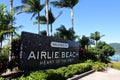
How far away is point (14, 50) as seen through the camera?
23141mm

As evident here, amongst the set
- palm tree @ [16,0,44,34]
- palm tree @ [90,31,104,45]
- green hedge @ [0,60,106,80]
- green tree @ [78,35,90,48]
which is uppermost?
palm tree @ [16,0,44,34]

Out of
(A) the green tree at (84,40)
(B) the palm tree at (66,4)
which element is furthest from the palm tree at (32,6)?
(A) the green tree at (84,40)

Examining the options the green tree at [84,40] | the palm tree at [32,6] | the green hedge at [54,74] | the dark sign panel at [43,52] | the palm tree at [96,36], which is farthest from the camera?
the palm tree at [96,36]

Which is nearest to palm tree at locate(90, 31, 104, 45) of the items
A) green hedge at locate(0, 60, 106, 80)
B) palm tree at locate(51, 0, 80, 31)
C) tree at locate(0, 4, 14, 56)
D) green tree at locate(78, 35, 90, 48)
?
green tree at locate(78, 35, 90, 48)

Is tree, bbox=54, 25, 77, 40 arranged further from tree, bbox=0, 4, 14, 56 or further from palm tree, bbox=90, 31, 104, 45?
palm tree, bbox=90, 31, 104, 45

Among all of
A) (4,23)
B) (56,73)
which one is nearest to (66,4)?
(4,23)

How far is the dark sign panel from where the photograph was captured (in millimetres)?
16547

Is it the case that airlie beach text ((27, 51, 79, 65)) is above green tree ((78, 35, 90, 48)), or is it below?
below

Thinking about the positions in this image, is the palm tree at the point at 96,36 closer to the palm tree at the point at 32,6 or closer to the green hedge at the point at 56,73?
the palm tree at the point at 32,6

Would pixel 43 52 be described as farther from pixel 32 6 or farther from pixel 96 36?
pixel 96 36

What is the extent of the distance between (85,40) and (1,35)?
30.2m

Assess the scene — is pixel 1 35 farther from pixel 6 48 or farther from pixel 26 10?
pixel 26 10

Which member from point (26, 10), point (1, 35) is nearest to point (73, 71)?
point (1, 35)

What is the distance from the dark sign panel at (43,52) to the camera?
16.5 m
